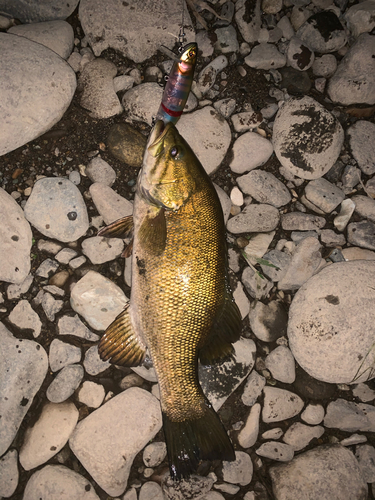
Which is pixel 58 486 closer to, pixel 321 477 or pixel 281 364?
pixel 281 364

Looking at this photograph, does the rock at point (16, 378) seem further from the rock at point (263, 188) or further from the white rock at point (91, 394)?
the rock at point (263, 188)

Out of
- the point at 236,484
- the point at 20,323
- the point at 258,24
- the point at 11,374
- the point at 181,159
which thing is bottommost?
the point at 236,484

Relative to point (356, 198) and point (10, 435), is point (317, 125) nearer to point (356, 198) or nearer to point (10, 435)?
point (356, 198)

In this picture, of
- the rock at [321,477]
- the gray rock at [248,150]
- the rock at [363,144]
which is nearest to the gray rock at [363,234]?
the rock at [363,144]

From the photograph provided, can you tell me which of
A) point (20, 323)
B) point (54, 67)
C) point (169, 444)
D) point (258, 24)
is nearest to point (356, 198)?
point (258, 24)

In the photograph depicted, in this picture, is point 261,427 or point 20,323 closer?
point 20,323
